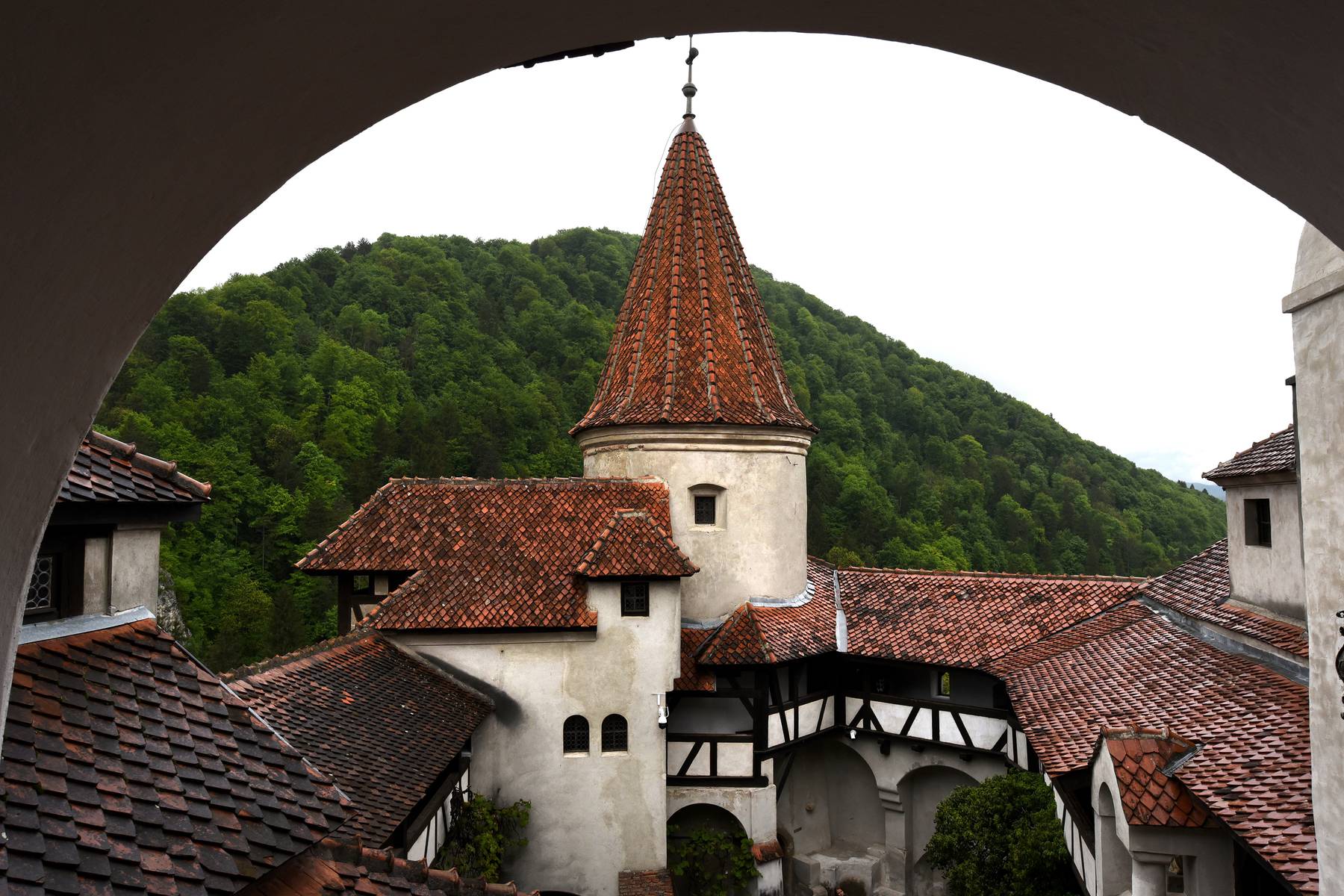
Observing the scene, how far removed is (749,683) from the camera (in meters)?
16.7

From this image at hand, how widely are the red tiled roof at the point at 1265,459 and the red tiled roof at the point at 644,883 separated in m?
10.5

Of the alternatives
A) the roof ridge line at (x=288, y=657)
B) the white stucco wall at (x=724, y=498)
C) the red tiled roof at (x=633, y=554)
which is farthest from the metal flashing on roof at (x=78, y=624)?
the white stucco wall at (x=724, y=498)

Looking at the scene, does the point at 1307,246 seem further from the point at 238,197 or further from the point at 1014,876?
the point at 1014,876

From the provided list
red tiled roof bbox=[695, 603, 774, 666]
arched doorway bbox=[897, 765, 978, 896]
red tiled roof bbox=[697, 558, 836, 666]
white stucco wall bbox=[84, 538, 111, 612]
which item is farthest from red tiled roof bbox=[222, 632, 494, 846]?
arched doorway bbox=[897, 765, 978, 896]

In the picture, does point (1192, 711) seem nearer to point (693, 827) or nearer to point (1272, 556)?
point (1272, 556)

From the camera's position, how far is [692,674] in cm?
1650

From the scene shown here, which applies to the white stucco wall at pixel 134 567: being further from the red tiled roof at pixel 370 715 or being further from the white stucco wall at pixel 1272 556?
the white stucco wall at pixel 1272 556

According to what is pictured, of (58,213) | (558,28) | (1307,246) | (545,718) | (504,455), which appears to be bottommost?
(545,718)

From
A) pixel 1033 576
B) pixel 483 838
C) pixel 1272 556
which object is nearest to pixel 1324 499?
pixel 1272 556

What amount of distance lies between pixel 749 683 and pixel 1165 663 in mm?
6712

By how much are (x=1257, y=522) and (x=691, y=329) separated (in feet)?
32.3

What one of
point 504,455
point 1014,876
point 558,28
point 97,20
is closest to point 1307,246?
point 558,28

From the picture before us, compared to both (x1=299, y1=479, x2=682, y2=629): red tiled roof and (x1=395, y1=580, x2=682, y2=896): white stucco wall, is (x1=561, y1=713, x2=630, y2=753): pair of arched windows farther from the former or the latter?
(x1=299, y1=479, x2=682, y2=629): red tiled roof

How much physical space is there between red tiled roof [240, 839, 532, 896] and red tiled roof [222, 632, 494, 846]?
1583 millimetres
